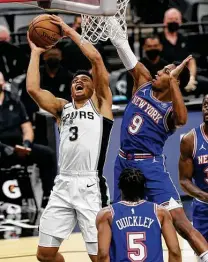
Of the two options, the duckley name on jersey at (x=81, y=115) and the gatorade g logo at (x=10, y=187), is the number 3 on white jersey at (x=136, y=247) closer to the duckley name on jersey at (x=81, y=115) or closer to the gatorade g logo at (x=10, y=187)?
the duckley name on jersey at (x=81, y=115)

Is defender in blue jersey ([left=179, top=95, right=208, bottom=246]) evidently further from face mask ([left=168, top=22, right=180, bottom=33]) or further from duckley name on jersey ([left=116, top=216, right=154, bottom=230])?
face mask ([left=168, top=22, right=180, bottom=33])

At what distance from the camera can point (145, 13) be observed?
619 inches

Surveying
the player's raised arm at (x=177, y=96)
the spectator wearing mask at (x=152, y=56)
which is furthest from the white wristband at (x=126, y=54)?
the spectator wearing mask at (x=152, y=56)

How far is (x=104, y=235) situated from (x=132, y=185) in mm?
414

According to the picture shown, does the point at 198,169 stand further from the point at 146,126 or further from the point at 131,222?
the point at 131,222

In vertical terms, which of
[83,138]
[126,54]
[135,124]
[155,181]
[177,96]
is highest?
[126,54]

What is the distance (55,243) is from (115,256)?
5.92 ft

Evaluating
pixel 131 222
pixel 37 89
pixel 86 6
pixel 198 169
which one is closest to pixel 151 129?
pixel 198 169

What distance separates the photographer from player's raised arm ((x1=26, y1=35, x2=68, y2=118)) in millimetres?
8992

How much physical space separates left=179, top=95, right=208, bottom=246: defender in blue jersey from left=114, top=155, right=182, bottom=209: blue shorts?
167 millimetres

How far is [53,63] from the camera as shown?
13.4m

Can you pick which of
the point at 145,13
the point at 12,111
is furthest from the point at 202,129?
the point at 145,13

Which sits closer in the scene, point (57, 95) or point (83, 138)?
point (83, 138)

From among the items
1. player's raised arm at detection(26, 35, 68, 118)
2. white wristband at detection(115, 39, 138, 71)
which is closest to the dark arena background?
player's raised arm at detection(26, 35, 68, 118)
